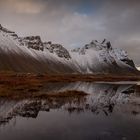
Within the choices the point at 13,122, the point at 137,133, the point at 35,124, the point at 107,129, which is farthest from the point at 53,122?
the point at 137,133

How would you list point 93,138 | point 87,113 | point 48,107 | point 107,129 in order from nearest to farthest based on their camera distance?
point 93,138 → point 107,129 → point 87,113 → point 48,107

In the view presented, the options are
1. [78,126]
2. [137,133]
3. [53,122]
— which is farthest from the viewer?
[53,122]

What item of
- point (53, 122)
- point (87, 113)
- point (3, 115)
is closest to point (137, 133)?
point (53, 122)

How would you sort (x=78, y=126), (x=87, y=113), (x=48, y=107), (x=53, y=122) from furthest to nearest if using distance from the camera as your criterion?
1. (x=48, y=107)
2. (x=87, y=113)
3. (x=53, y=122)
4. (x=78, y=126)

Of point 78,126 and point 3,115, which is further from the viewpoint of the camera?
point 3,115

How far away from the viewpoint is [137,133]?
77.4 feet

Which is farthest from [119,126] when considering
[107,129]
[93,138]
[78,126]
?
[93,138]

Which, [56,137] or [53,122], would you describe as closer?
[56,137]

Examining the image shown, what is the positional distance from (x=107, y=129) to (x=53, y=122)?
249 inches

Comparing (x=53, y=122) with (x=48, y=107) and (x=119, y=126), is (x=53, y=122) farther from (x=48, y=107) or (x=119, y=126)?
(x=48, y=107)

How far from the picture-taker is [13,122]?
93.9 ft

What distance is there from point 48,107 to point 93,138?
60.4 ft

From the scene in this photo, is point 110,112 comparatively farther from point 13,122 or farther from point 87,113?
point 13,122

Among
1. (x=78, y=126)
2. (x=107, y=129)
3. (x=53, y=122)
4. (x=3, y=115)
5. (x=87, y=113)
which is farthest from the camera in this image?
(x=87, y=113)
